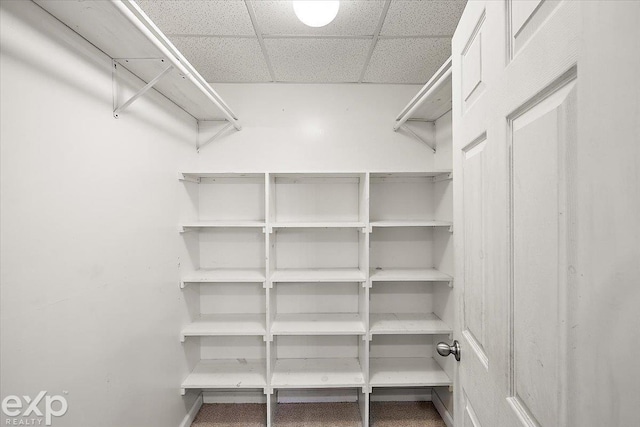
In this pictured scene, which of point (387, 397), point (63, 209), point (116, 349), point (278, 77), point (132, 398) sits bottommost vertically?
point (387, 397)

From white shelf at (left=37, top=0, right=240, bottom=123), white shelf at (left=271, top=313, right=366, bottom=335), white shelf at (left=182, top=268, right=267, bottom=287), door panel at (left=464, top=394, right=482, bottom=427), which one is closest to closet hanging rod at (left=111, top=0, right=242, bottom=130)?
white shelf at (left=37, top=0, right=240, bottom=123)

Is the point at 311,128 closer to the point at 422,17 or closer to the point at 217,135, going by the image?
the point at 217,135

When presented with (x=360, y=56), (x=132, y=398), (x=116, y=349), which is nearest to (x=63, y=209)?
(x=116, y=349)

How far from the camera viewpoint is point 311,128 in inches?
84.0

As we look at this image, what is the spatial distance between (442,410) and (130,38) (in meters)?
2.64

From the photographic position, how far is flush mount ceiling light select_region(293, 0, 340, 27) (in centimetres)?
120

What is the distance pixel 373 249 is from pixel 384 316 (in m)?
0.47

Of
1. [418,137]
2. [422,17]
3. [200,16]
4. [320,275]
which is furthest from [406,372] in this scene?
[200,16]

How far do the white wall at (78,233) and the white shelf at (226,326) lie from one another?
23 centimetres

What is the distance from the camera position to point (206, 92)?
148 cm

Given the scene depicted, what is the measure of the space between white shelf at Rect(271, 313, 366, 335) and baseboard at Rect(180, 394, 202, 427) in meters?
0.79

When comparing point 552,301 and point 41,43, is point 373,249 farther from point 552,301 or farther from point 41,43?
point 41,43

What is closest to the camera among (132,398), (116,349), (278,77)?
(116,349)

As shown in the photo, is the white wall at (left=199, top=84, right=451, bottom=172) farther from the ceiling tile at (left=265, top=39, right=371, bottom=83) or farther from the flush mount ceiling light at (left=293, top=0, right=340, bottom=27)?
the flush mount ceiling light at (left=293, top=0, right=340, bottom=27)
